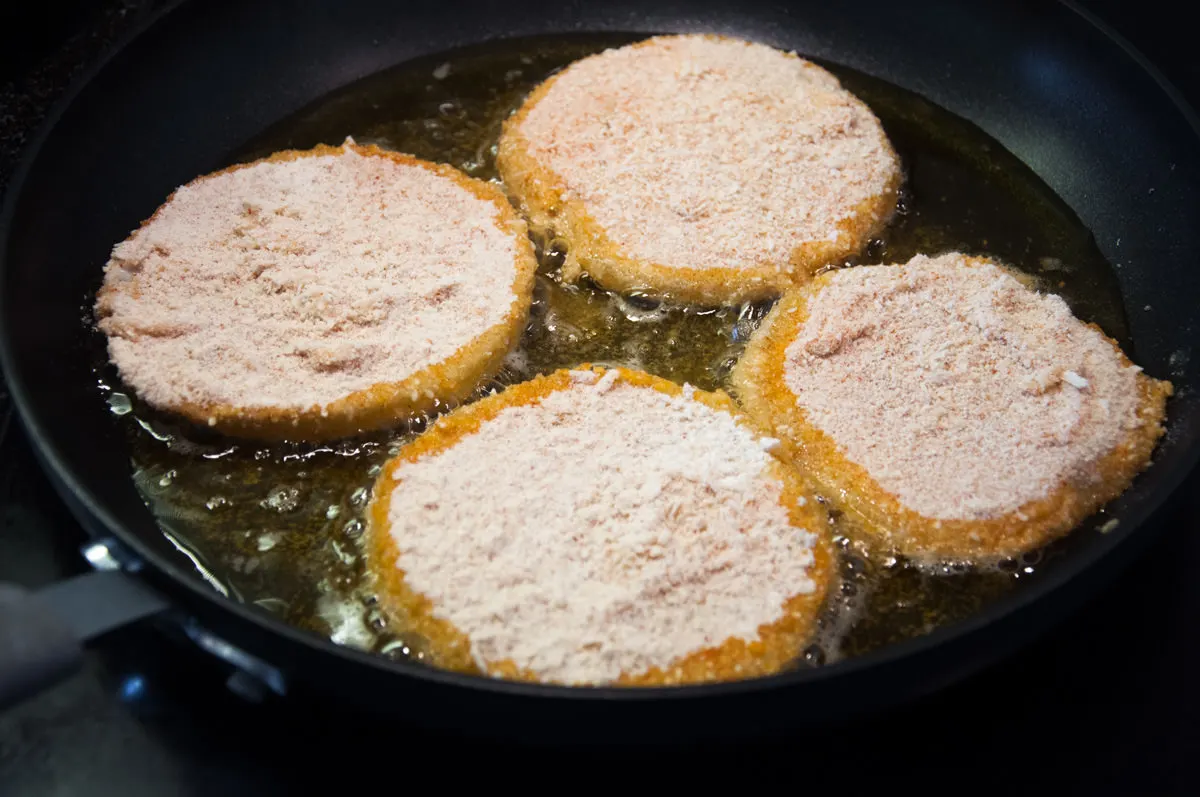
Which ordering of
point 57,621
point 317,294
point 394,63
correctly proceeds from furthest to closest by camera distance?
point 394,63 < point 317,294 < point 57,621

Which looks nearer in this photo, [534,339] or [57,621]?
[57,621]

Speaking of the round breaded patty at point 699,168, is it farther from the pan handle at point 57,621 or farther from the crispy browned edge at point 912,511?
the pan handle at point 57,621

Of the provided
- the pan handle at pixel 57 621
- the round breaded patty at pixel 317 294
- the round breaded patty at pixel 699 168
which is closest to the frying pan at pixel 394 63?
the pan handle at pixel 57 621

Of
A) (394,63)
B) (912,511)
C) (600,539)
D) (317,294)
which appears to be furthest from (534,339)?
(394,63)

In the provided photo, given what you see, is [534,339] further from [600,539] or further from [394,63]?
[394,63]

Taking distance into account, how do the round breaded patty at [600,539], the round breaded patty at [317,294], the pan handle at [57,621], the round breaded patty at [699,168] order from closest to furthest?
the pan handle at [57,621] < the round breaded patty at [600,539] < the round breaded patty at [317,294] < the round breaded patty at [699,168]
